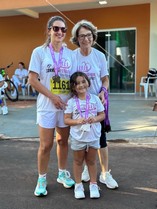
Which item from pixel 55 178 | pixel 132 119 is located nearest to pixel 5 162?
pixel 55 178

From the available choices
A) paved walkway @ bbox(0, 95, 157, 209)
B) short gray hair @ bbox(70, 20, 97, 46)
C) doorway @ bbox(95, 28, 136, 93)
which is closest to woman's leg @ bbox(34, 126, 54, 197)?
paved walkway @ bbox(0, 95, 157, 209)

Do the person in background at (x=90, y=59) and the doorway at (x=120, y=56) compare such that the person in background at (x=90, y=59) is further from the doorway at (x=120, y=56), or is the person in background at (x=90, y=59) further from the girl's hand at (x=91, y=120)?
the doorway at (x=120, y=56)

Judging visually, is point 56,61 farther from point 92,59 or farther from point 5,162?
point 5,162

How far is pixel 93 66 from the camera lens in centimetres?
355

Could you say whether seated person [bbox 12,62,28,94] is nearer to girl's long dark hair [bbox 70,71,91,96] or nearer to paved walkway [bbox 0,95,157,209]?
paved walkway [bbox 0,95,157,209]

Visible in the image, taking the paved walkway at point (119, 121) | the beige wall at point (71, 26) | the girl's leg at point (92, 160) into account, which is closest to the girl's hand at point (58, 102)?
the girl's leg at point (92, 160)

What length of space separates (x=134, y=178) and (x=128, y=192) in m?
0.46

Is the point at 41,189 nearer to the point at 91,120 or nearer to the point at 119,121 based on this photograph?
the point at 91,120

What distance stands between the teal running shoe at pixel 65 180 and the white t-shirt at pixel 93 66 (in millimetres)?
1103

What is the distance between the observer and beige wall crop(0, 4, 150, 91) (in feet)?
42.0

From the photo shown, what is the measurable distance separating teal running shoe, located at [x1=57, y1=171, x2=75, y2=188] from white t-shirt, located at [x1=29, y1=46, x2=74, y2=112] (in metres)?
0.94

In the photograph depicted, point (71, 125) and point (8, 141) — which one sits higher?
point (71, 125)

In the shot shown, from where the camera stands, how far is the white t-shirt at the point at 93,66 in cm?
352

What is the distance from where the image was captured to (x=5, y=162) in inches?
193
